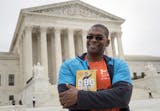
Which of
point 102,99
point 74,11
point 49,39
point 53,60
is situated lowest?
point 102,99

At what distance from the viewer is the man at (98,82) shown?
2531 millimetres

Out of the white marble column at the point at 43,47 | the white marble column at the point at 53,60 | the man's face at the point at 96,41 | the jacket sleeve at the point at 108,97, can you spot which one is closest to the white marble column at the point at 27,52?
the white marble column at the point at 43,47

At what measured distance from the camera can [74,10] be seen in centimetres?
4559

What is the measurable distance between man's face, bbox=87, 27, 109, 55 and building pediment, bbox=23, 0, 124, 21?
1569 inches

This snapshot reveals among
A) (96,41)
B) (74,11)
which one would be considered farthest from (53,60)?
(96,41)

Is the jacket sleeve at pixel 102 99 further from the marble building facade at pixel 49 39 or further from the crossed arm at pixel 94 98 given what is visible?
the marble building facade at pixel 49 39

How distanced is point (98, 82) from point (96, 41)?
466 mm

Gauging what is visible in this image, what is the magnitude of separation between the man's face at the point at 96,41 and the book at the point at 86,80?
0.30 meters

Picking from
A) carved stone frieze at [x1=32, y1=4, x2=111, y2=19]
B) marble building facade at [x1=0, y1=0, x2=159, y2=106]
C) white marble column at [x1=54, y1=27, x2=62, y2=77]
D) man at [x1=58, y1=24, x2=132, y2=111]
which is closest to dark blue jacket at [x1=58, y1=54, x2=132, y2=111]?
man at [x1=58, y1=24, x2=132, y2=111]

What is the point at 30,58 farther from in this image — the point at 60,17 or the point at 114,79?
the point at 114,79

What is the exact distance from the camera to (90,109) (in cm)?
254

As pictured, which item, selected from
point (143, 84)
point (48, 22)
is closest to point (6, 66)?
point (48, 22)

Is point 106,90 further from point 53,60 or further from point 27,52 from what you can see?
→ point 53,60

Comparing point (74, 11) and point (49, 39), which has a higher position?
point (74, 11)
